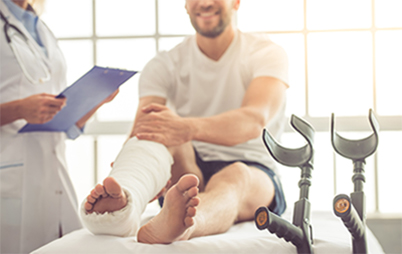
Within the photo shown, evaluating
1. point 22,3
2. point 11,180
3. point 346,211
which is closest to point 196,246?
point 346,211

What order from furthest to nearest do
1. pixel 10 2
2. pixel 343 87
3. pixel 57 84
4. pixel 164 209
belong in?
pixel 343 87 < pixel 57 84 < pixel 10 2 < pixel 164 209

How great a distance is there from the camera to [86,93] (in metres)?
1.20

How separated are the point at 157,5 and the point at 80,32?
0.43 m

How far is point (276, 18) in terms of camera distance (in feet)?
6.98

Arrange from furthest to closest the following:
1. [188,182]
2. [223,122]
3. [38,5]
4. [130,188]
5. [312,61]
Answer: [312,61] < [38,5] < [223,122] < [130,188] < [188,182]

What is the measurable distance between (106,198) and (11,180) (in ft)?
1.96

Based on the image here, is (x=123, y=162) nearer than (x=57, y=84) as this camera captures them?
Yes

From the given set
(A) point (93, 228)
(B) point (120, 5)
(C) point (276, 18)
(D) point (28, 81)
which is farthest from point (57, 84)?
(C) point (276, 18)

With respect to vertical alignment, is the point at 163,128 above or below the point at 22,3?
below

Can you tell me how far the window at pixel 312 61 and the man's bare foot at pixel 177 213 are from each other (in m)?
1.22

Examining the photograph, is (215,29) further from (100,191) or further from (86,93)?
(100,191)

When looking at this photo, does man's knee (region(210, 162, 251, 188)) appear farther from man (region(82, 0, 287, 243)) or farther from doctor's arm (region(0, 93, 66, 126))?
doctor's arm (region(0, 93, 66, 126))

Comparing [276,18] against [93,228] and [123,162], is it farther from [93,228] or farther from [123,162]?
[93,228]

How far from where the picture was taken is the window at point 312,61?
2.06 m
